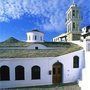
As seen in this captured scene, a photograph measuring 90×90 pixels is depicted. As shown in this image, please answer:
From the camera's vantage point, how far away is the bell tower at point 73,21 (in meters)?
25.4

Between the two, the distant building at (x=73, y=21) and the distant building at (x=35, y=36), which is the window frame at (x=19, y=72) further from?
the distant building at (x=35, y=36)

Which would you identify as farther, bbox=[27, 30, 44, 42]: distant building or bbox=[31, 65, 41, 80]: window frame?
bbox=[27, 30, 44, 42]: distant building

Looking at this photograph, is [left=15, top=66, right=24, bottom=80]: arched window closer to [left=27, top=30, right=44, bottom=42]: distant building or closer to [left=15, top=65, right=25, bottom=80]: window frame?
[left=15, top=65, right=25, bottom=80]: window frame

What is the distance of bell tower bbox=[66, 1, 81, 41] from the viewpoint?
25.4m

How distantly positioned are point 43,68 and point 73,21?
11.1 metres

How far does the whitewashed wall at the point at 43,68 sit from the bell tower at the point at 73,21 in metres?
8.88

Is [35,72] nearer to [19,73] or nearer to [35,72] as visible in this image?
[35,72]

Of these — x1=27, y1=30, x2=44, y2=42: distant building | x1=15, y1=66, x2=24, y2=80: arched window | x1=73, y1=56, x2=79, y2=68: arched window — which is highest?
x1=27, y1=30, x2=44, y2=42: distant building

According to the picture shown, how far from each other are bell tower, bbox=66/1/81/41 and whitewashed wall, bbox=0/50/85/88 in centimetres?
888

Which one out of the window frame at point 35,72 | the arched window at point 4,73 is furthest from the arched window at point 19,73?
the window frame at point 35,72

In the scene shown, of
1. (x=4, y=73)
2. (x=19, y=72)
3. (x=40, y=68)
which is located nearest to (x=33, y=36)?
(x=40, y=68)

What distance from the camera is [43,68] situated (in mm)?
16422

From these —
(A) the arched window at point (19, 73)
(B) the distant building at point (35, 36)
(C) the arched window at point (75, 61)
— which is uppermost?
(B) the distant building at point (35, 36)

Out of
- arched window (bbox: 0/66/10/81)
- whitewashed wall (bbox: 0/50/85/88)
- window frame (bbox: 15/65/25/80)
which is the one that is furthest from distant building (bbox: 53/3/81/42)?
arched window (bbox: 0/66/10/81)
